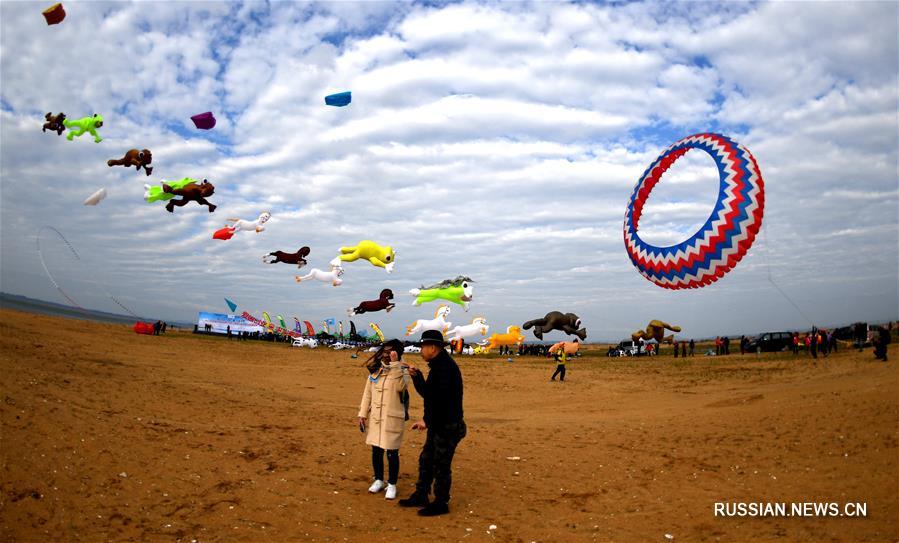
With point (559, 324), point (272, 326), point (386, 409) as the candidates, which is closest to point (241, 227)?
point (386, 409)

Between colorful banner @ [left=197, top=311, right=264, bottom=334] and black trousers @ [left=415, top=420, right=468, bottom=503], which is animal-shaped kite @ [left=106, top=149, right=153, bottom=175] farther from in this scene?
colorful banner @ [left=197, top=311, right=264, bottom=334]

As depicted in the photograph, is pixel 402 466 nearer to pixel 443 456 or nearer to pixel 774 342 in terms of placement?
pixel 443 456

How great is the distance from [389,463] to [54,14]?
10313 mm

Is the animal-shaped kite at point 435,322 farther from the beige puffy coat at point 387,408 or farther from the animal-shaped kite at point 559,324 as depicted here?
the beige puffy coat at point 387,408

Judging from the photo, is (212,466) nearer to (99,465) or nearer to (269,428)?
(99,465)

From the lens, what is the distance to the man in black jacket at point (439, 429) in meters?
6.90

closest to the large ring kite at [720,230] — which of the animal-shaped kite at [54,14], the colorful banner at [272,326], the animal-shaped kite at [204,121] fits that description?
the animal-shaped kite at [204,121]

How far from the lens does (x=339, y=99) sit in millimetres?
11109

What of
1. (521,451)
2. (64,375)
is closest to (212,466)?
(521,451)

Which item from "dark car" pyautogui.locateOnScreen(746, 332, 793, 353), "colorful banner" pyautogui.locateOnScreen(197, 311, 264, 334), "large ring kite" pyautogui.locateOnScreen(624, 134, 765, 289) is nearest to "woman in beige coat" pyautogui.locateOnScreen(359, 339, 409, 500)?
"large ring kite" pyautogui.locateOnScreen(624, 134, 765, 289)

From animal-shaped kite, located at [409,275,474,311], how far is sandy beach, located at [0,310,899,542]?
3337 millimetres

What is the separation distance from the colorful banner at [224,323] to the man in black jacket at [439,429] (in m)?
51.7

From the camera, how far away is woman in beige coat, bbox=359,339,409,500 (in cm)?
732

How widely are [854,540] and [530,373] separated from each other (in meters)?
23.2
